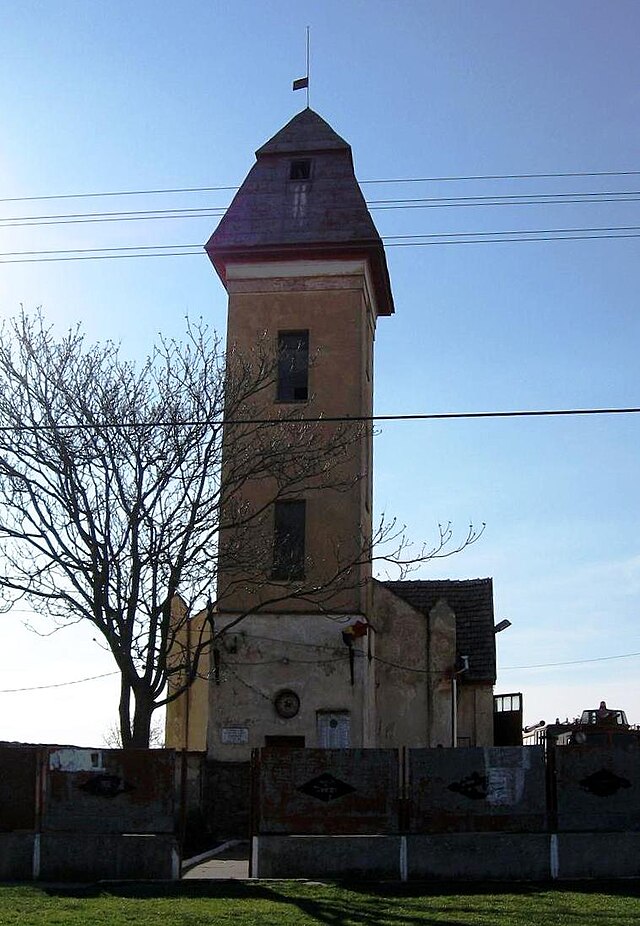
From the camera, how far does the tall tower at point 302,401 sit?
88.3ft

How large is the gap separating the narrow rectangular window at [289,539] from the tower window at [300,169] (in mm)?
8696

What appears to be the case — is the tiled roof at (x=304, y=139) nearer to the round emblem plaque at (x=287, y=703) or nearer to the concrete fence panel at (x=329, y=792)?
the round emblem plaque at (x=287, y=703)

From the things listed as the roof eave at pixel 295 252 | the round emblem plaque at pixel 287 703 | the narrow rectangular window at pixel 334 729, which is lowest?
the narrow rectangular window at pixel 334 729

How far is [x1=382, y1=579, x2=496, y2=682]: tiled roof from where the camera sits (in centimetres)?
3400

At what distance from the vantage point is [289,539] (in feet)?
91.5

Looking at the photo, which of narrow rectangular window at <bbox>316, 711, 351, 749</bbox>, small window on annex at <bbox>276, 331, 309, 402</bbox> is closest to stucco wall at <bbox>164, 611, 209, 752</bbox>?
narrow rectangular window at <bbox>316, 711, 351, 749</bbox>

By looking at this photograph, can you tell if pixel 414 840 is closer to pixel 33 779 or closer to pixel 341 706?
pixel 33 779

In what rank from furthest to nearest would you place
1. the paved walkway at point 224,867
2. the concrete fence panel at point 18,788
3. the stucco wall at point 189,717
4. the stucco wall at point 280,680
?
1. the stucco wall at point 189,717
2. the stucco wall at point 280,680
3. the paved walkway at point 224,867
4. the concrete fence panel at point 18,788

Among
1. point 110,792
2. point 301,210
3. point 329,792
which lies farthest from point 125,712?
point 301,210

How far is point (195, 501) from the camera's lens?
23375 mm

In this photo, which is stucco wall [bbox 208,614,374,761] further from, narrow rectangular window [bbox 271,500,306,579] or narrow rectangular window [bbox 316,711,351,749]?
narrow rectangular window [bbox 271,500,306,579]

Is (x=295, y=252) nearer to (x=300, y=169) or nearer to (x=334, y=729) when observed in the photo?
(x=300, y=169)

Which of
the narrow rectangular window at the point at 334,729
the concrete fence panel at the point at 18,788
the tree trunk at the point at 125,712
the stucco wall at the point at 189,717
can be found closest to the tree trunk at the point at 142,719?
the tree trunk at the point at 125,712

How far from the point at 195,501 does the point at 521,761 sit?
30.2 feet
